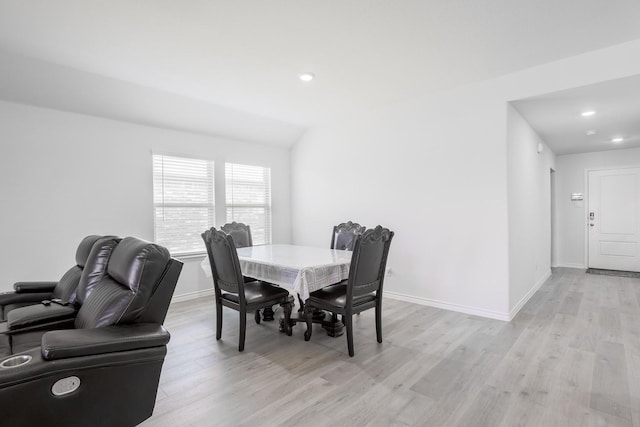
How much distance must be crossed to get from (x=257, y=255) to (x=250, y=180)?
7.36 ft

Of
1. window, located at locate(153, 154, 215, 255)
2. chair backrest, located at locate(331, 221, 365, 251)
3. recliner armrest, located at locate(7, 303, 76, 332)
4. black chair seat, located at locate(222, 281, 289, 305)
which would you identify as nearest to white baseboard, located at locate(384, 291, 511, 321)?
chair backrest, located at locate(331, 221, 365, 251)

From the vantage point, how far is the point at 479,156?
146 inches

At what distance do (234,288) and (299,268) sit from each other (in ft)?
2.16

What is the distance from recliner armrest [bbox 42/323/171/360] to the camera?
1.35 meters

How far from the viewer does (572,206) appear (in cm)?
661

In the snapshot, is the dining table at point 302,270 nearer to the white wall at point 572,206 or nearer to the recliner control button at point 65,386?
the recliner control button at point 65,386

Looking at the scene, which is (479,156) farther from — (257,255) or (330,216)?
(257,255)

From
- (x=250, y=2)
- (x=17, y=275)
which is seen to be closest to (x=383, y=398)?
(x=250, y=2)

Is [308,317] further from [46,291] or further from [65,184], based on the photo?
[65,184]

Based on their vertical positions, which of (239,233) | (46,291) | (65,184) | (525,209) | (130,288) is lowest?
(46,291)

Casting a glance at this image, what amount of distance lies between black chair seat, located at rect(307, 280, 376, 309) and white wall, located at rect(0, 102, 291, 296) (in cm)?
244

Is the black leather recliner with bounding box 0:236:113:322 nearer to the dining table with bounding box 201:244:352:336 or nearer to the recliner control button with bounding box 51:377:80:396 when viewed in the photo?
the dining table with bounding box 201:244:352:336

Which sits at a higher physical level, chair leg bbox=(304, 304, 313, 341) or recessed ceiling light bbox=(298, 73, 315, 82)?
recessed ceiling light bbox=(298, 73, 315, 82)

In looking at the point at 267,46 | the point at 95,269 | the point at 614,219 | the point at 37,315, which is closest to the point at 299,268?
the point at 95,269
